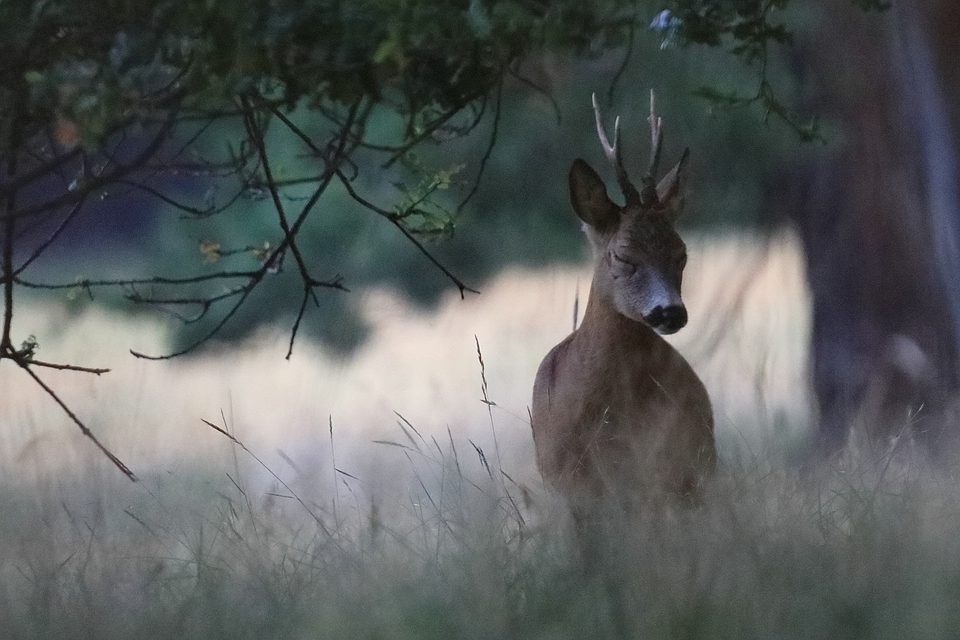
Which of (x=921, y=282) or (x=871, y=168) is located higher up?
(x=871, y=168)

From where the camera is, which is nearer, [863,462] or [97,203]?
[863,462]

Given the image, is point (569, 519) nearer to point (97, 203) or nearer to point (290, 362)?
point (290, 362)

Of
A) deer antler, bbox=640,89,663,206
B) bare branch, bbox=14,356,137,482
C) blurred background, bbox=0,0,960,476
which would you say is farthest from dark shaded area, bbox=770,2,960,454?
bare branch, bbox=14,356,137,482

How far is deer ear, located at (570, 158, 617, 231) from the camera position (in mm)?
1974

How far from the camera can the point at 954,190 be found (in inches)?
98.7

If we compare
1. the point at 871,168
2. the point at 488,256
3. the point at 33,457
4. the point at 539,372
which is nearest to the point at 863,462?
the point at 539,372

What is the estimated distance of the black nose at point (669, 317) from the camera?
183 cm

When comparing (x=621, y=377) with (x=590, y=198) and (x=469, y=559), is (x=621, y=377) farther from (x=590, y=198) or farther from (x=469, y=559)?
(x=469, y=559)

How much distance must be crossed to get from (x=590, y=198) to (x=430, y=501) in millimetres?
582

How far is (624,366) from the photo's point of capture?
6.40ft

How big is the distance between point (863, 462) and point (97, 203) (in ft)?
4.59

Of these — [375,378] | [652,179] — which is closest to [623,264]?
[652,179]

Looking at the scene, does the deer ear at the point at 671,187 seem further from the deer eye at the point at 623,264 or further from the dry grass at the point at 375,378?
the dry grass at the point at 375,378

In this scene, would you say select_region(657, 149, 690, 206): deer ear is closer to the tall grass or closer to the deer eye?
the deer eye
